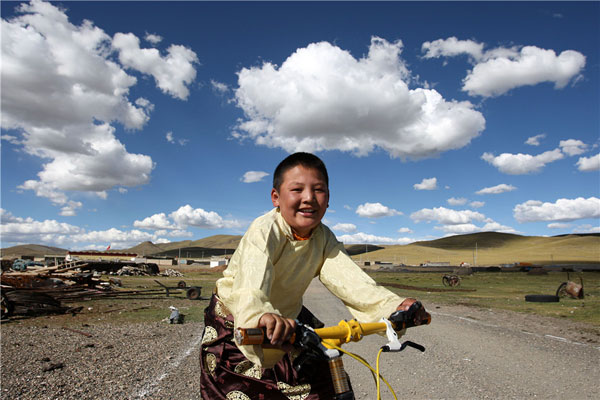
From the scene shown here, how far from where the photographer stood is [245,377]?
8.36 feet

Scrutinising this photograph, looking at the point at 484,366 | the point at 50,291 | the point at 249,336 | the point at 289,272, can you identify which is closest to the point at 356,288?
the point at 289,272

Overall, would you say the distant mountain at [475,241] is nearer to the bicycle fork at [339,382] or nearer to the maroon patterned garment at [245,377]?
the maroon patterned garment at [245,377]

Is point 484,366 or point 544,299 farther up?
point 484,366

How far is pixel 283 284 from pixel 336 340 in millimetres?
868

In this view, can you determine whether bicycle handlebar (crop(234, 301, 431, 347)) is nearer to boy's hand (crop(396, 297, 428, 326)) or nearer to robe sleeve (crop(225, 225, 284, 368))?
boy's hand (crop(396, 297, 428, 326))

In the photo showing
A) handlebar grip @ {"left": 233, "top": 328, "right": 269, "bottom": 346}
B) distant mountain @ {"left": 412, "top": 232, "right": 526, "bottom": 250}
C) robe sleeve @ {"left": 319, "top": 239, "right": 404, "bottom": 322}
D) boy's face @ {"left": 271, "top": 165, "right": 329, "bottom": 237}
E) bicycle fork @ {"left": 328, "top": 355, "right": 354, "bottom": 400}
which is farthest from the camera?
distant mountain @ {"left": 412, "top": 232, "right": 526, "bottom": 250}

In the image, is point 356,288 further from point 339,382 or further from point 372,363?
point 372,363

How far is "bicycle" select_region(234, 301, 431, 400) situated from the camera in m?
1.87

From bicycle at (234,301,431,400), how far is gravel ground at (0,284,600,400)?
12.8 ft

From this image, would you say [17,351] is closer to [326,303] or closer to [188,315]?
[188,315]

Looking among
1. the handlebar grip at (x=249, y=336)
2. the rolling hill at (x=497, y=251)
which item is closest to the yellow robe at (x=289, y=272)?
the handlebar grip at (x=249, y=336)

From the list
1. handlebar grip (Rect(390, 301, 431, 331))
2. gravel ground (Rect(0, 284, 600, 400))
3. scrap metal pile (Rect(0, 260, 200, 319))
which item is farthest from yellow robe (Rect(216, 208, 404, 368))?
scrap metal pile (Rect(0, 260, 200, 319))

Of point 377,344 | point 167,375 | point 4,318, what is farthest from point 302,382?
point 4,318

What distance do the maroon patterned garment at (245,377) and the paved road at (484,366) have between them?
3.54 metres
